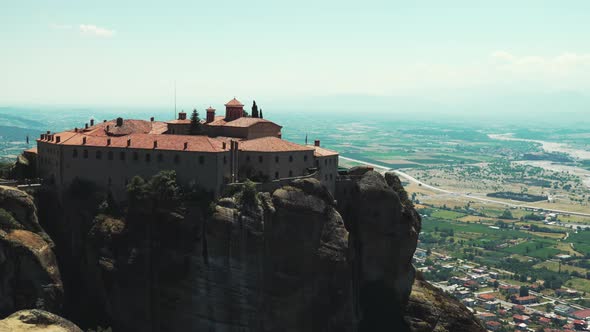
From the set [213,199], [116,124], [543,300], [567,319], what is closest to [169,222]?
[213,199]

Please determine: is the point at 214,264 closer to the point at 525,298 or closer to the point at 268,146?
the point at 268,146

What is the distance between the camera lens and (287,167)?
79.5m

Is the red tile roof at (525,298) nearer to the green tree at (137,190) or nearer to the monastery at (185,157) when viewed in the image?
the monastery at (185,157)

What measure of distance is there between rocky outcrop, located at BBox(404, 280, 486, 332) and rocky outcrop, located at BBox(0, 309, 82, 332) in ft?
126

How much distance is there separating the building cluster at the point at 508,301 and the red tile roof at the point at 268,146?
218 feet

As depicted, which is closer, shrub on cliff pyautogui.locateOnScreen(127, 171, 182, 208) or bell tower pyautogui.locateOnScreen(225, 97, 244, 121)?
shrub on cliff pyautogui.locateOnScreen(127, 171, 182, 208)

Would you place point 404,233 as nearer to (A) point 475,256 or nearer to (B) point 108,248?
(B) point 108,248

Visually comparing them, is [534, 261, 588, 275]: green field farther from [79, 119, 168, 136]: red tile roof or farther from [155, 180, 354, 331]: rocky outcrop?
[155, 180, 354, 331]: rocky outcrop

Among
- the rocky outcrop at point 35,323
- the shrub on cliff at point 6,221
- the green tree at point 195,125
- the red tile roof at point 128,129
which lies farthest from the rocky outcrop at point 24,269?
the green tree at point 195,125

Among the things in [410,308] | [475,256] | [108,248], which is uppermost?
[108,248]

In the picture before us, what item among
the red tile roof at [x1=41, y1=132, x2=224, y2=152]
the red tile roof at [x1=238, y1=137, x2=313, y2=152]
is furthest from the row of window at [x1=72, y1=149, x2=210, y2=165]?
the red tile roof at [x1=238, y1=137, x2=313, y2=152]

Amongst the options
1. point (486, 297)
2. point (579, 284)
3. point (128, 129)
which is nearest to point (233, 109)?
point (128, 129)

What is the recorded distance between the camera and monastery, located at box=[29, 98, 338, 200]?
73875mm

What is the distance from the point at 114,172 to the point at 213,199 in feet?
40.1
